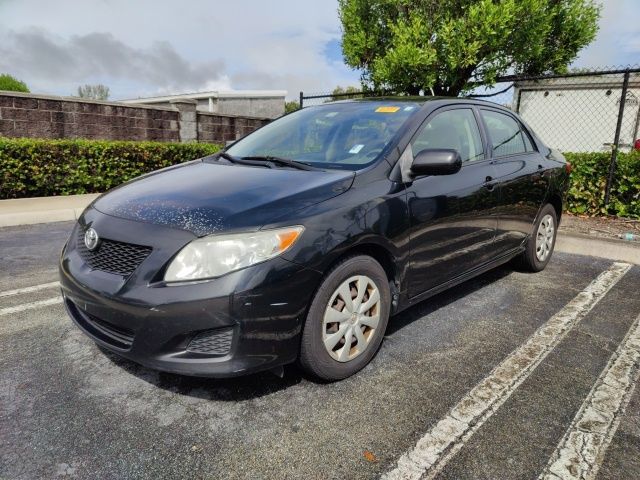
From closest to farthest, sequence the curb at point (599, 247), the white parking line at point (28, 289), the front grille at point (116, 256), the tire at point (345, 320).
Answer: the front grille at point (116, 256)
the tire at point (345, 320)
the white parking line at point (28, 289)
the curb at point (599, 247)

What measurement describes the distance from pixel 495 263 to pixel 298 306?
224 centimetres

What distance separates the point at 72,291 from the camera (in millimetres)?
2389

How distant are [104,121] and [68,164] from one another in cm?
240

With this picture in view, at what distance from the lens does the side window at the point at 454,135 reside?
9.97 feet

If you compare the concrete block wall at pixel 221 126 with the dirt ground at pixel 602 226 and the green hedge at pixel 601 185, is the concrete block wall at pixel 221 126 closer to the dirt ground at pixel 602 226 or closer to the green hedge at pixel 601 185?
the green hedge at pixel 601 185

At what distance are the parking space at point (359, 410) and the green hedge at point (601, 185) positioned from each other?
389cm

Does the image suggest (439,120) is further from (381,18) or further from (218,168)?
(381,18)

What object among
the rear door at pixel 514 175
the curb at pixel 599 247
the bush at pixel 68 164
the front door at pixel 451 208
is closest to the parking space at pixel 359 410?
the front door at pixel 451 208

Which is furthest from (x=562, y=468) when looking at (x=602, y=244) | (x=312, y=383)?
(x=602, y=244)

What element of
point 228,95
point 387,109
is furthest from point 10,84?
point 387,109

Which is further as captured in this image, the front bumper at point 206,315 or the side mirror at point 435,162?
the side mirror at point 435,162

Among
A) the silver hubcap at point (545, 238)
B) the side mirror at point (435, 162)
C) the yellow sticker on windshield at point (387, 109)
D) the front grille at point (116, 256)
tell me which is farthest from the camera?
the silver hubcap at point (545, 238)

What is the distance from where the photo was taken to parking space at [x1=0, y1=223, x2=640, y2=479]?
6.19 ft

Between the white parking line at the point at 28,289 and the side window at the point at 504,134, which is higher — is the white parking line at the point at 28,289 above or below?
below
